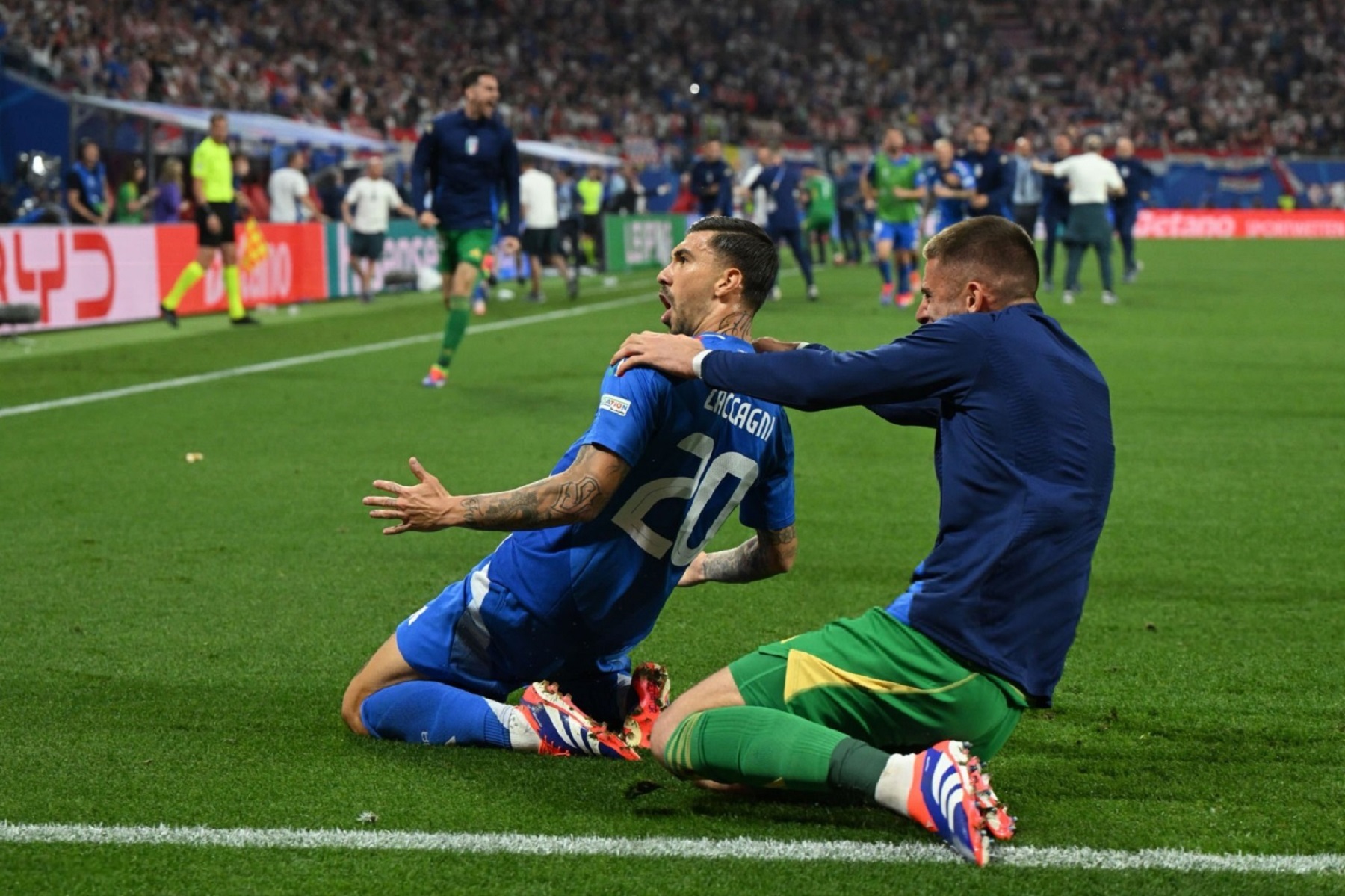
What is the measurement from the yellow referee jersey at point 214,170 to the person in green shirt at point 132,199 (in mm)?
6061

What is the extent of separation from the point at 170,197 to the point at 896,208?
35.1 ft

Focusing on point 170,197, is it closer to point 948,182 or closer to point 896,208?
point 896,208

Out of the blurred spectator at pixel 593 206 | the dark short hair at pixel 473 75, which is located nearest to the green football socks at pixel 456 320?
the dark short hair at pixel 473 75

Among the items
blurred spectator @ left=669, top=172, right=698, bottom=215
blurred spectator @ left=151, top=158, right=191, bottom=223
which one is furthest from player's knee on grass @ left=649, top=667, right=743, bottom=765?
blurred spectator @ left=669, top=172, right=698, bottom=215

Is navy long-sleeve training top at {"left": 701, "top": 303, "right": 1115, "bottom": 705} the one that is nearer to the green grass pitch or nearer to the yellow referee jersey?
the green grass pitch

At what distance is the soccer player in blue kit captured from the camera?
144 inches

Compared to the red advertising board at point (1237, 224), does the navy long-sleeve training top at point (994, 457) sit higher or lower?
lower

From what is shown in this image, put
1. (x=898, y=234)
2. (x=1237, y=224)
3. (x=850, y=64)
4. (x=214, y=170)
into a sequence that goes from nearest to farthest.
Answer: (x=214, y=170), (x=898, y=234), (x=1237, y=224), (x=850, y=64)

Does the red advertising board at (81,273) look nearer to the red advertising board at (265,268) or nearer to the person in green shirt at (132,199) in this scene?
the red advertising board at (265,268)

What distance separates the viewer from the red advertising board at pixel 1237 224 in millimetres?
47250

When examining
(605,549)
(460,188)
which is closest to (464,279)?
(460,188)

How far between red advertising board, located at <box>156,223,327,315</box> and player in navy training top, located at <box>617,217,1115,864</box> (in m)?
16.8

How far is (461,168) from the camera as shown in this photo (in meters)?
12.8

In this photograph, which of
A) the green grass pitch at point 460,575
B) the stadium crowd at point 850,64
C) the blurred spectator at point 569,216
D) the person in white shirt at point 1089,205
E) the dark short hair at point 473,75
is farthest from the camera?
the stadium crowd at point 850,64
